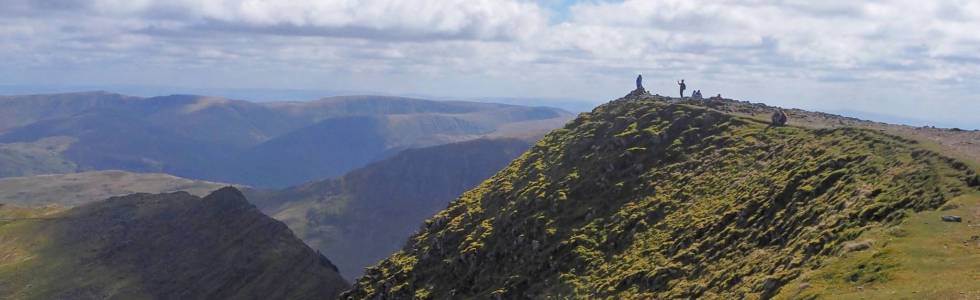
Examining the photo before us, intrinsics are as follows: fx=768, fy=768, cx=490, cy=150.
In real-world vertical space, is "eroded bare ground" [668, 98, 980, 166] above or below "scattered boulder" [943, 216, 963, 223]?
above

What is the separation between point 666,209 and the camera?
84688 mm

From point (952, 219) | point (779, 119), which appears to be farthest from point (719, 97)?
point (952, 219)

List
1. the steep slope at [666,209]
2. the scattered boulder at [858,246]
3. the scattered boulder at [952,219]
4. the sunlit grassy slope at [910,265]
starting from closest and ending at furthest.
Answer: the sunlit grassy slope at [910,265], the scattered boulder at [858,246], the scattered boulder at [952,219], the steep slope at [666,209]

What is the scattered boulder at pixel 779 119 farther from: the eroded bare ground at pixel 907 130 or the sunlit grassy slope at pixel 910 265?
the sunlit grassy slope at pixel 910 265

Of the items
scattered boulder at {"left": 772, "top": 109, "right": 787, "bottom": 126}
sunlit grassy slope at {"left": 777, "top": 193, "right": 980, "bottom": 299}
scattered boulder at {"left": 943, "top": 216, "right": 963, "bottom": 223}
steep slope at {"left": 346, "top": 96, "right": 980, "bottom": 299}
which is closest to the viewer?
sunlit grassy slope at {"left": 777, "top": 193, "right": 980, "bottom": 299}

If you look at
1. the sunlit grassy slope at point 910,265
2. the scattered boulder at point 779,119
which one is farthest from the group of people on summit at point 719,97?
the sunlit grassy slope at point 910,265

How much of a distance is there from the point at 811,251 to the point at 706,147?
41348mm

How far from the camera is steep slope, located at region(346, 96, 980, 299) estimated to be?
61.3m

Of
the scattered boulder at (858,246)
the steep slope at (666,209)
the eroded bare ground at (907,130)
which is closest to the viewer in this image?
the scattered boulder at (858,246)

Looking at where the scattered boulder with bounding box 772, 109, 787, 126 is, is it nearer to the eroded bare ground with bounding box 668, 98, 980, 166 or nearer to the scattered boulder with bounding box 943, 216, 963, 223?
the eroded bare ground with bounding box 668, 98, 980, 166

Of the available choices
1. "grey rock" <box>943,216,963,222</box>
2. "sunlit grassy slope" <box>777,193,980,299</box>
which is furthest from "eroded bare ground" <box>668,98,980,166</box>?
"sunlit grassy slope" <box>777,193,980,299</box>

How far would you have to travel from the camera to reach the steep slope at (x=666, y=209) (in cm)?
6131

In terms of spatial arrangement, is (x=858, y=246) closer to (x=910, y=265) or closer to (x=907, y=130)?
(x=910, y=265)

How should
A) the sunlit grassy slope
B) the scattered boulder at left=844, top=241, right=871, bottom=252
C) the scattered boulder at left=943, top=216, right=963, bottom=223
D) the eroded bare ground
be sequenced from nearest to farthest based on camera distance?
the sunlit grassy slope → the scattered boulder at left=844, top=241, right=871, bottom=252 → the scattered boulder at left=943, top=216, right=963, bottom=223 → the eroded bare ground
